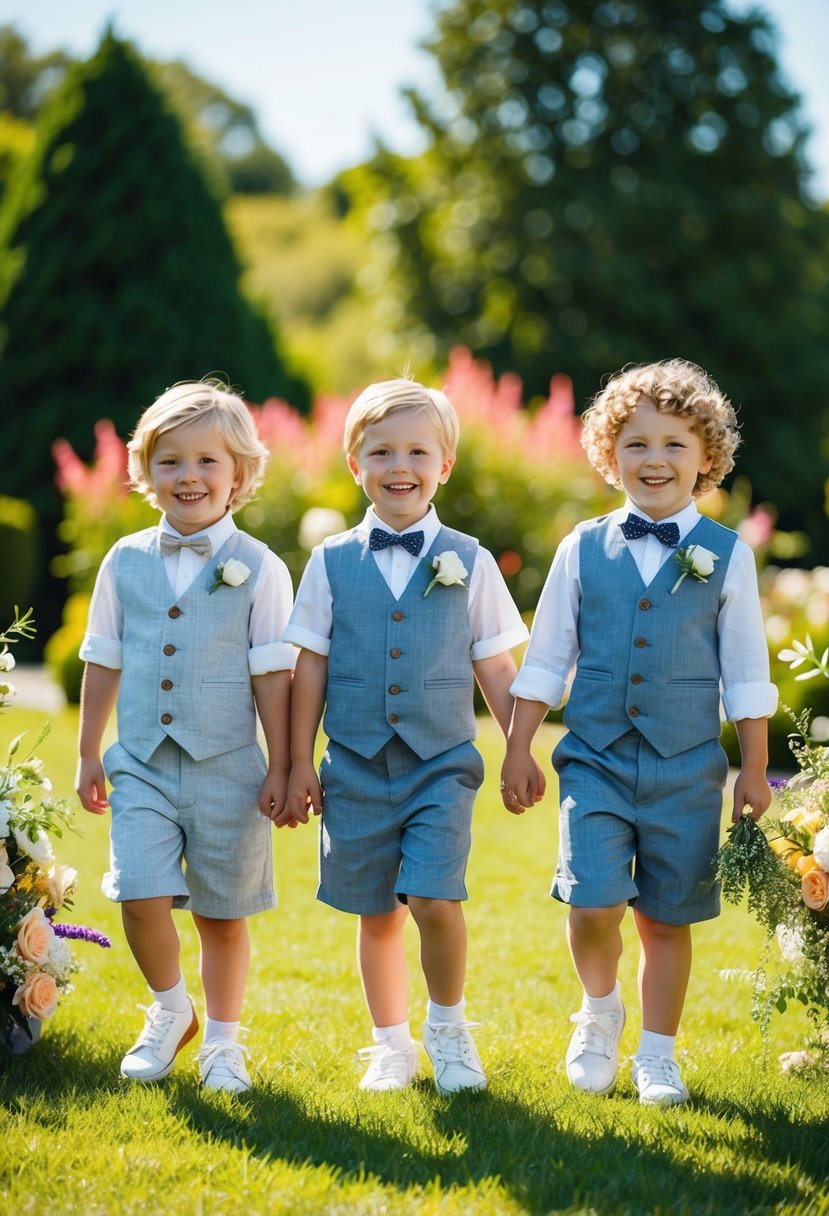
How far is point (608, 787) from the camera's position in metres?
3.11

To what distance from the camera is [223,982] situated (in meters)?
3.24

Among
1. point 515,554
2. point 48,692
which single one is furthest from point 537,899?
point 48,692

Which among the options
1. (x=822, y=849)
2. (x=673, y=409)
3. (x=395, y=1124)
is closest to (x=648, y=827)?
(x=822, y=849)

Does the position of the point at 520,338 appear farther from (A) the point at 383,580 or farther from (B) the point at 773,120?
(A) the point at 383,580

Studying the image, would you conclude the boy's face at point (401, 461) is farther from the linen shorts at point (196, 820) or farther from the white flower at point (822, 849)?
the white flower at point (822, 849)

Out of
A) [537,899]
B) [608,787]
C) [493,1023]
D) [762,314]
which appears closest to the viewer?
[608,787]

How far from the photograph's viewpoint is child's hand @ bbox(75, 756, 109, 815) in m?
3.26

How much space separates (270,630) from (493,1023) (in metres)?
1.39

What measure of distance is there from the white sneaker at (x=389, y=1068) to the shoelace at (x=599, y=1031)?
1.39 ft

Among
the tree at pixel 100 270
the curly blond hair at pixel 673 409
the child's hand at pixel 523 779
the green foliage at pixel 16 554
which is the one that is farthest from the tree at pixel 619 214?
the child's hand at pixel 523 779

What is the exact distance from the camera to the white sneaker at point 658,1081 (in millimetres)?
3043

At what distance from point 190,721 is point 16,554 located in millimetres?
10384

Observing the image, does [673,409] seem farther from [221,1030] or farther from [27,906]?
[27,906]

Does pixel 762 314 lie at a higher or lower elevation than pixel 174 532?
higher
